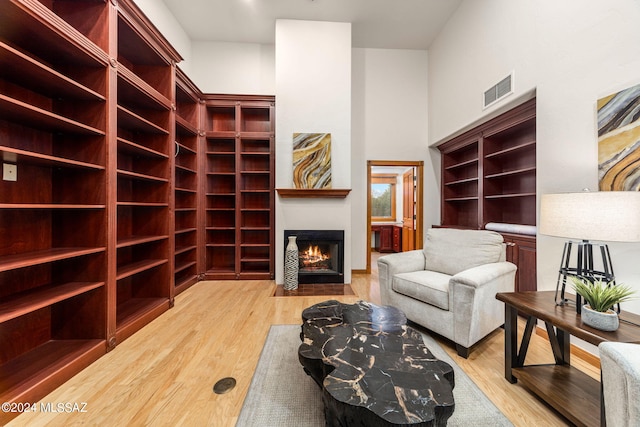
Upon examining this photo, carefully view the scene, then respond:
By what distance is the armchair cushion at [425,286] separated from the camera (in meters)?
1.97

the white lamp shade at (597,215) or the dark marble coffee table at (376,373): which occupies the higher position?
the white lamp shade at (597,215)

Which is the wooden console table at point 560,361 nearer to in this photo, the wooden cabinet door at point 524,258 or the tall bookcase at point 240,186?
the wooden cabinet door at point 524,258

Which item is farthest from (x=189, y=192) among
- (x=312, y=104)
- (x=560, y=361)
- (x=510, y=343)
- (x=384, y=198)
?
(x=384, y=198)

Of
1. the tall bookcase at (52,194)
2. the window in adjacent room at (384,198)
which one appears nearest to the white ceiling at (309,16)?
the tall bookcase at (52,194)

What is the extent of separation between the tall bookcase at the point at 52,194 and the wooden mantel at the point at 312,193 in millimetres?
2004

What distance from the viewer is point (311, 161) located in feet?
11.7

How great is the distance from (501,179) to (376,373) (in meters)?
3.52

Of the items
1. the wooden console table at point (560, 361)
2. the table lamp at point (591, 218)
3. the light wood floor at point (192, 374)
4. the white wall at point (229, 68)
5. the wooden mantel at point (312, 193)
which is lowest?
the light wood floor at point (192, 374)

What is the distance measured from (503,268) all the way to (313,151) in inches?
102

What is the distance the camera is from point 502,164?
3.50 meters

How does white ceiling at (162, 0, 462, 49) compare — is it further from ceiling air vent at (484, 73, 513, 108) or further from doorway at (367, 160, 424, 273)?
doorway at (367, 160, 424, 273)

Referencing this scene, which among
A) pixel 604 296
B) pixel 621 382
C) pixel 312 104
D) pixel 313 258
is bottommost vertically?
pixel 313 258

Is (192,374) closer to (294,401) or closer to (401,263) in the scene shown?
(294,401)

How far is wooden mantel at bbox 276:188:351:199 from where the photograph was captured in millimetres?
3508
